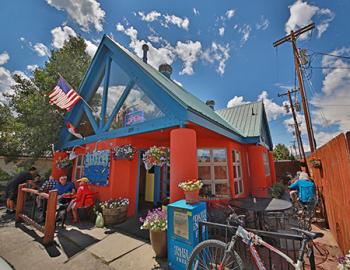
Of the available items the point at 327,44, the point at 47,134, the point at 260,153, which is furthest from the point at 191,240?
the point at 327,44

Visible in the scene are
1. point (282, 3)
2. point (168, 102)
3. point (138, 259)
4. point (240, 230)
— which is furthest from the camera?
point (282, 3)

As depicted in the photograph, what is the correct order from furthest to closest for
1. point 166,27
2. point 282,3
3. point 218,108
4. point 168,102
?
point 218,108, point 166,27, point 282,3, point 168,102

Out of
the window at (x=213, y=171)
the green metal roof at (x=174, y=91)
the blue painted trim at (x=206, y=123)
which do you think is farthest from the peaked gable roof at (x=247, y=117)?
the blue painted trim at (x=206, y=123)

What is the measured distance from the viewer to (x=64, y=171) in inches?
321

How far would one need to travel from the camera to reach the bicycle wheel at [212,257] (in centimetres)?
212

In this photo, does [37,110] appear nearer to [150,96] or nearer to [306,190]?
[150,96]

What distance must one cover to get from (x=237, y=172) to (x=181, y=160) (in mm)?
4662

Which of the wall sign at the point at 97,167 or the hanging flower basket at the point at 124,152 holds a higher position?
the hanging flower basket at the point at 124,152

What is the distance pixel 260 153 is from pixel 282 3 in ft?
20.8

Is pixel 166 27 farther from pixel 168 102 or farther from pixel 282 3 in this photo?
pixel 168 102

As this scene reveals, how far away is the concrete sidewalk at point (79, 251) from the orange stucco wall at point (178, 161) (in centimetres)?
130

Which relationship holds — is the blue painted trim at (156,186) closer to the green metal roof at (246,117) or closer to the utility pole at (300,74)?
the green metal roof at (246,117)

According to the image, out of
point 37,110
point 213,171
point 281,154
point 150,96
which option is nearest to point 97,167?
point 150,96

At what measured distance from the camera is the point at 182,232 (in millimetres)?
2809
